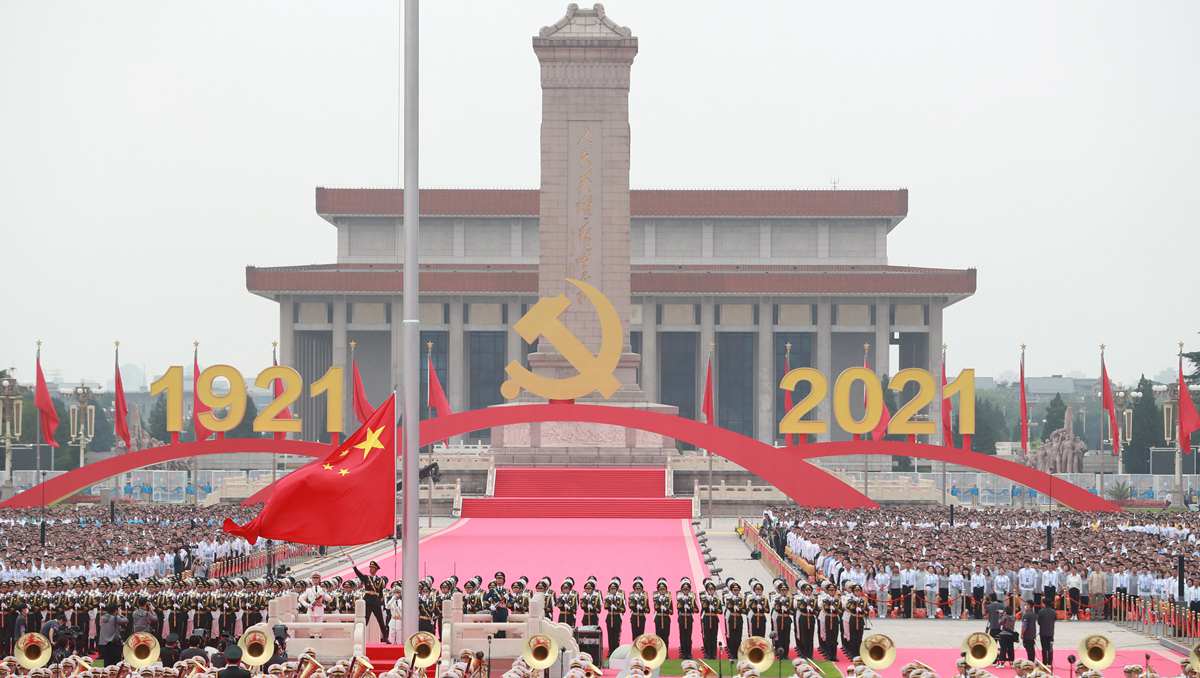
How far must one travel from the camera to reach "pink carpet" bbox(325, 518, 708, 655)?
37031mm

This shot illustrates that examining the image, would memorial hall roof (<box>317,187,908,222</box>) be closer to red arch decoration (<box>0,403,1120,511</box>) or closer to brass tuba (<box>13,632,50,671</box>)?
red arch decoration (<box>0,403,1120,511</box>)

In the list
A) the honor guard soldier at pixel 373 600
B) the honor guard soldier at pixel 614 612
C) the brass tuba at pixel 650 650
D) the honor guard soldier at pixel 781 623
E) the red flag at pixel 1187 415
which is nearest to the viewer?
the brass tuba at pixel 650 650

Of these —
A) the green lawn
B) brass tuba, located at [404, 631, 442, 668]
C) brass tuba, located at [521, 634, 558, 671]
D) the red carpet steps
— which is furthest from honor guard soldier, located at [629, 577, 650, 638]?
the red carpet steps

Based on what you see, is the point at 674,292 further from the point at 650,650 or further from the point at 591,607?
the point at 650,650

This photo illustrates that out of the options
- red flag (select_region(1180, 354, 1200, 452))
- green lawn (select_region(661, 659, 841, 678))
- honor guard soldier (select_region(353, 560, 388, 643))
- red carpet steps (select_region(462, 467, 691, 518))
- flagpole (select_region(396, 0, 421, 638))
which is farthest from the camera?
red carpet steps (select_region(462, 467, 691, 518))

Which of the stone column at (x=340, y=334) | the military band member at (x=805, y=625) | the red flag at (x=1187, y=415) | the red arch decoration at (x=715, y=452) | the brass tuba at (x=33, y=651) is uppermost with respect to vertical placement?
the stone column at (x=340, y=334)

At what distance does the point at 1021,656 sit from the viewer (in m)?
26.3

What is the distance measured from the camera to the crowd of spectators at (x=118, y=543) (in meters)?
32.7

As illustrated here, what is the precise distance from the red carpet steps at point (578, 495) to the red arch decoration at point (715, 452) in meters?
5.20

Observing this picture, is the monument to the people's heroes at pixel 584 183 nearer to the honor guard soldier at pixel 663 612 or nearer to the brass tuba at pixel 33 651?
the honor guard soldier at pixel 663 612

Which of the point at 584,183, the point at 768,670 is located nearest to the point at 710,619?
the point at 768,670

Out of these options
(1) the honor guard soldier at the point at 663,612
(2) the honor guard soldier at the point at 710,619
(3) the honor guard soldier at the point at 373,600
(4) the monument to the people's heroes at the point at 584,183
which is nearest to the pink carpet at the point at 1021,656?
(2) the honor guard soldier at the point at 710,619

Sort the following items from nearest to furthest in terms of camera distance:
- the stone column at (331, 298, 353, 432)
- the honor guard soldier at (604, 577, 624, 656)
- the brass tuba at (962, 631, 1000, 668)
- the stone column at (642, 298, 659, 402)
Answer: the brass tuba at (962, 631, 1000, 668), the honor guard soldier at (604, 577, 624, 656), the stone column at (642, 298, 659, 402), the stone column at (331, 298, 353, 432)

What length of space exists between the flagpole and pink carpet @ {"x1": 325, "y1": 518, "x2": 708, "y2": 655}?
31.2ft
